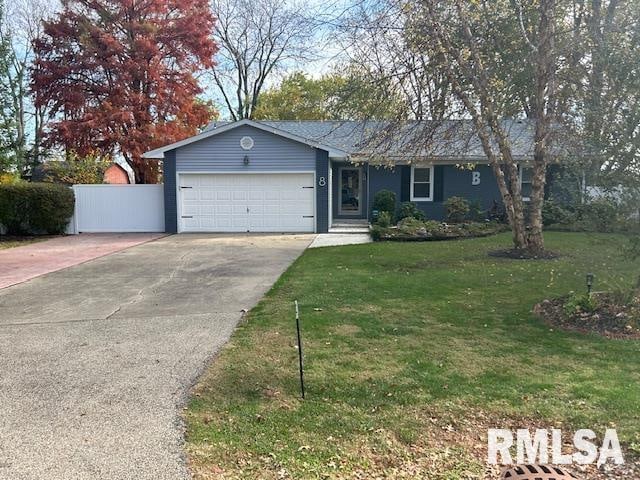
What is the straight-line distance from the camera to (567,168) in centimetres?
568

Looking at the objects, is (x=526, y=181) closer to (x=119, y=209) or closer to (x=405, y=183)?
(x=405, y=183)

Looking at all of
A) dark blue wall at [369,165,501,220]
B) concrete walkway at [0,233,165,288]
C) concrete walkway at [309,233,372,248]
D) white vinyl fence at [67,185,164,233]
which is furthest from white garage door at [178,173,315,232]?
dark blue wall at [369,165,501,220]

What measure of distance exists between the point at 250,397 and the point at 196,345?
4.82ft

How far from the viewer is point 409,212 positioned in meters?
17.5

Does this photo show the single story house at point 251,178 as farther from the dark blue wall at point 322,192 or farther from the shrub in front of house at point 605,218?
the shrub in front of house at point 605,218

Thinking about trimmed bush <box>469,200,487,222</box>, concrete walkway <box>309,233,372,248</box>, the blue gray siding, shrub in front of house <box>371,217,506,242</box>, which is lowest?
concrete walkway <box>309,233,372,248</box>

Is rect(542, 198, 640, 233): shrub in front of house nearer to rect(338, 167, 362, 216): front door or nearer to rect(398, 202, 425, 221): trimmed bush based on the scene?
rect(398, 202, 425, 221): trimmed bush

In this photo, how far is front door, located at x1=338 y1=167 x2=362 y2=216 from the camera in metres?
19.3

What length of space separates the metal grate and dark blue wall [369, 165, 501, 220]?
52.1 ft

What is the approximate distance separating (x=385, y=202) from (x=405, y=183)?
1.29m

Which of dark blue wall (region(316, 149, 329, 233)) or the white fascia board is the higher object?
the white fascia board

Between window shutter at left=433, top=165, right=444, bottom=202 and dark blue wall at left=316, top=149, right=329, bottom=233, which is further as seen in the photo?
window shutter at left=433, top=165, right=444, bottom=202

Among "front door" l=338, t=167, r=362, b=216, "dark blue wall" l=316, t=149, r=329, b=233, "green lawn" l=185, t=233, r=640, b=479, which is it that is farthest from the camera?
"front door" l=338, t=167, r=362, b=216

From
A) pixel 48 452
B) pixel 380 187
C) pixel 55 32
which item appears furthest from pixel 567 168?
pixel 55 32
